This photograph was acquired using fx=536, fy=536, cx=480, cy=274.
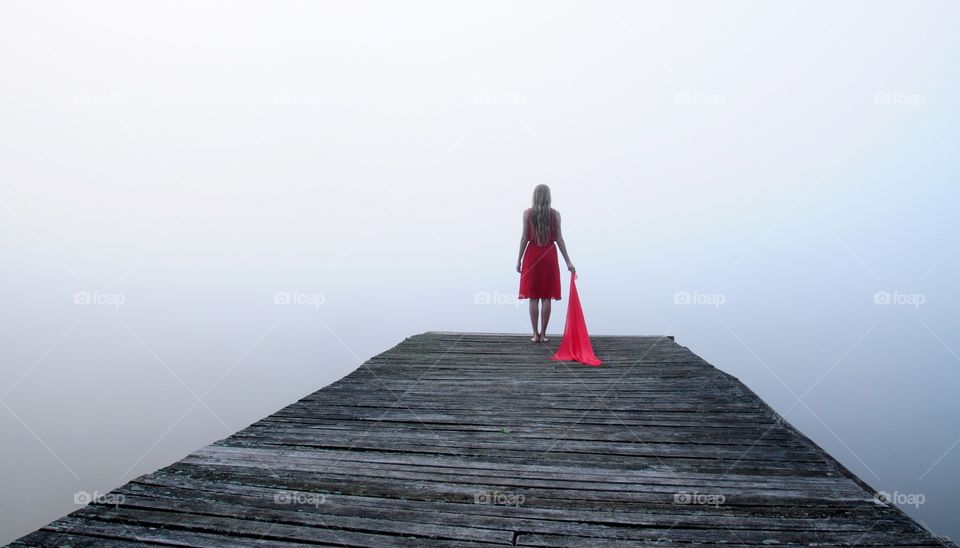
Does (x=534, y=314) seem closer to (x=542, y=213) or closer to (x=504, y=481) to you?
(x=542, y=213)

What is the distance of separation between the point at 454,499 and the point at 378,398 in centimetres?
220

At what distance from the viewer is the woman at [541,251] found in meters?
6.74

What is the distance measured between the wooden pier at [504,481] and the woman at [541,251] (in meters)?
2.12

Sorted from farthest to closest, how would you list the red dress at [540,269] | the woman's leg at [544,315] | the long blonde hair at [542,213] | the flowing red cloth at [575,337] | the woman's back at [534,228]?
the woman's leg at [544,315]
the red dress at [540,269]
the woman's back at [534,228]
the long blonde hair at [542,213]
the flowing red cloth at [575,337]

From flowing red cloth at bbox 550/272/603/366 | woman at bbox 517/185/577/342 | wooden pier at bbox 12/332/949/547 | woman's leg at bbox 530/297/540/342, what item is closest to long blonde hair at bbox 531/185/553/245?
woman at bbox 517/185/577/342

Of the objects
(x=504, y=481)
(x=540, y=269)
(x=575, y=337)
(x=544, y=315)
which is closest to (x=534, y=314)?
(x=544, y=315)

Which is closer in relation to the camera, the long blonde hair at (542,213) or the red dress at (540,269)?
the long blonde hair at (542,213)

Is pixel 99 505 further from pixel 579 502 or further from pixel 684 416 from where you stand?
pixel 684 416

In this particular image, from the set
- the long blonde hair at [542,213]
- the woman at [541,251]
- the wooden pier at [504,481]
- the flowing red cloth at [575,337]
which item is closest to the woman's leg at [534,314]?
the woman at [541,251]

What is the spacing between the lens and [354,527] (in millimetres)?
2547

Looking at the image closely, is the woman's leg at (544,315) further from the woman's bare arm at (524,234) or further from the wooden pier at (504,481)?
the wooden pier at (504,481)

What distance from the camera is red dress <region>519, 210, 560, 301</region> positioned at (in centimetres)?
693

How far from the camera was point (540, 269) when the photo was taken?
22.9 feet

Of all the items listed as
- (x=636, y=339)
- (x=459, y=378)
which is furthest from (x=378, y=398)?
(x=636, y=339)
